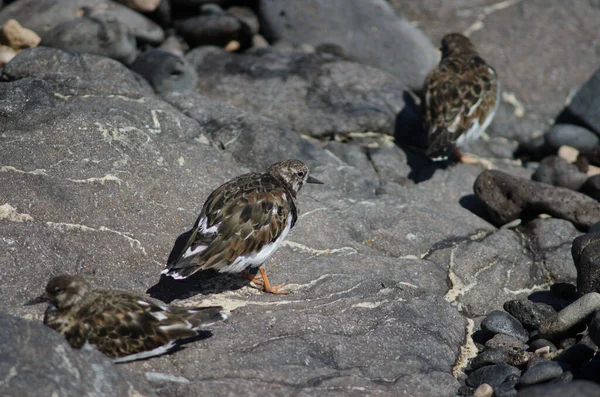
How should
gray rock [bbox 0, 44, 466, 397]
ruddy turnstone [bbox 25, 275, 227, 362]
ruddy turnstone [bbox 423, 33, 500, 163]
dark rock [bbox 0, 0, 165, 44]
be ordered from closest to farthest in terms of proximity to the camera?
ruddy turnstone [bbox 25, 275, 227, 362], gray rock [bbox 0, 44, 466, 397], ruddy turnstone [bbox 423, 33, 500, 163], dark rock [bbox 0, 0, 165, 44]

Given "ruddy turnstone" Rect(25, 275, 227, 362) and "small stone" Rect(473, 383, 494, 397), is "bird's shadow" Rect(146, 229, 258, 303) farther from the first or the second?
"small stone" Rect(473, 383, 494, 397)

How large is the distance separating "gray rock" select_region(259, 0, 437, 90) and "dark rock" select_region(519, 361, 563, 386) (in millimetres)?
5745

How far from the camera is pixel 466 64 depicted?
9.37 metres

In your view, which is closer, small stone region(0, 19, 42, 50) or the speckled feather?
the speckled feather

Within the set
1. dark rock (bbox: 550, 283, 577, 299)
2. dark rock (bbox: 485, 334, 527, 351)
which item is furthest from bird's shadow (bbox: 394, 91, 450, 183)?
dark rock (bbox: 485, 334, 527, 351)

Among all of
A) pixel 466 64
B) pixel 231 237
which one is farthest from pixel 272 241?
pixel 466 64

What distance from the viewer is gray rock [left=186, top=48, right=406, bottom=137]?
29.5 feet

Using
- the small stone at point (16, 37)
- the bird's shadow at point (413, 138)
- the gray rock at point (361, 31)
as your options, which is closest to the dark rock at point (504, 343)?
the bird's shadow at point (413, 138)

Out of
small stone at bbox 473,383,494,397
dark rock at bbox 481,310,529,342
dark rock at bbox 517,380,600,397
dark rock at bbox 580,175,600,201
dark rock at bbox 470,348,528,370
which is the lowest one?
dark rock at bbox 580,175,600,201

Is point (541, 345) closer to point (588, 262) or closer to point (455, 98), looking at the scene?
point (588, 262)

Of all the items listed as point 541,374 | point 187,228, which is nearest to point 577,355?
point 541,374

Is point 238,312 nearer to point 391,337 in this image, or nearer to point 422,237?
point 391,337

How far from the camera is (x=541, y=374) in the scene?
5.29 metres

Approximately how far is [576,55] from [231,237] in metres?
7.51
